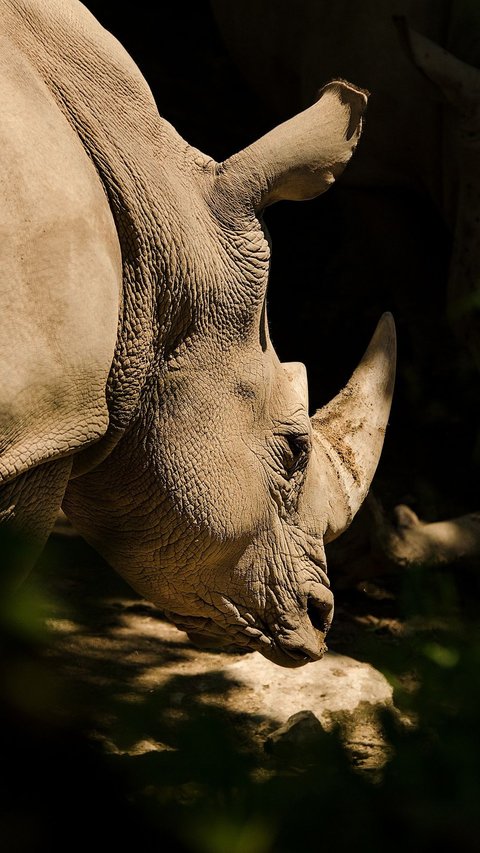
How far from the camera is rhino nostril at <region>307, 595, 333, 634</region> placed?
327cm

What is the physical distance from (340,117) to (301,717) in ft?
6.55

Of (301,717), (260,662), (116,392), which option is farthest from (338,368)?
(116,392)

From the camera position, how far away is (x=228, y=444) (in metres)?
2.84

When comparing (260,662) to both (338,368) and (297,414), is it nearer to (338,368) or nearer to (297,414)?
(297,414)

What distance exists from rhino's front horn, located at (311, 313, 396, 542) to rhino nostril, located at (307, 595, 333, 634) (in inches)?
7.0

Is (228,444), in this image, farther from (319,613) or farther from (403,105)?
(403,105)

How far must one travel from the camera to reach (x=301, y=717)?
13.1 ft

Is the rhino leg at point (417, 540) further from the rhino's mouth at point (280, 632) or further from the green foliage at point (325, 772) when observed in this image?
the green foliage at point (325, 772)

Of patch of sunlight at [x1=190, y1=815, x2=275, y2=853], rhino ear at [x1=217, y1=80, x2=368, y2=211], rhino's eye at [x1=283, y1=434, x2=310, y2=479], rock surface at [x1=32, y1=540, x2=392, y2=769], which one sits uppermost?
rhino ear at [x1=217, y1=80, x2=368, y2=211]

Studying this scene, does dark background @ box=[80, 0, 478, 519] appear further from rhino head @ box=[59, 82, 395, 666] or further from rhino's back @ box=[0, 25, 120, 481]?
rhino's back @ box=[0, 25, 120, 481]

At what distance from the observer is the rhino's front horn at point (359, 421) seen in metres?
3.35

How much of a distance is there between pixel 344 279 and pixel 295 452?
175 inches

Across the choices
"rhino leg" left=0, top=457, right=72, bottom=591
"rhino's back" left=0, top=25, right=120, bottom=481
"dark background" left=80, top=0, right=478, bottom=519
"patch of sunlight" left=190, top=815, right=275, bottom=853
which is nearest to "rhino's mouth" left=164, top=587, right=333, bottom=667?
"rhino leg" left=0, top=457, right=72, bottom=591

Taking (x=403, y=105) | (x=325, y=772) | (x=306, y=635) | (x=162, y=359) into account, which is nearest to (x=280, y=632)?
A: (x=306, y=635)
